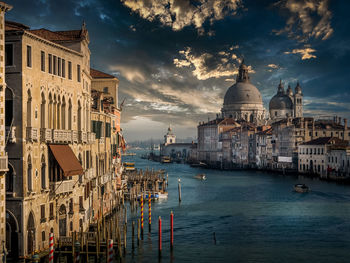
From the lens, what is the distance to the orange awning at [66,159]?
1552 cm

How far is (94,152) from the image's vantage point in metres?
21.6

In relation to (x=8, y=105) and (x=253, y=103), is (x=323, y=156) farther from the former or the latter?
(x=253, y=103)

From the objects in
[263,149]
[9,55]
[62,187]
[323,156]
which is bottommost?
[323,156]

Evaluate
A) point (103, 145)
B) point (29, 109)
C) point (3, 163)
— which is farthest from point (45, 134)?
point (103, 145)

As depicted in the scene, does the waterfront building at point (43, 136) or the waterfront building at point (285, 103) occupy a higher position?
the waterfront building at point (285, 103)

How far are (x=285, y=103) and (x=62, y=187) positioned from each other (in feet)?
342

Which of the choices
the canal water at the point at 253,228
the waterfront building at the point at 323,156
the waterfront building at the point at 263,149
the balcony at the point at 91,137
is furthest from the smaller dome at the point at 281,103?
the balcony at the point at 91,137

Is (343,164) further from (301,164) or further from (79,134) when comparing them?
(79,134)

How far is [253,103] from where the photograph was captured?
403ft

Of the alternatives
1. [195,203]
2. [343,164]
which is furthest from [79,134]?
[343,164]

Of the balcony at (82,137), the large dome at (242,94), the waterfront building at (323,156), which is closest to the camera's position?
the balcony at (82,137)

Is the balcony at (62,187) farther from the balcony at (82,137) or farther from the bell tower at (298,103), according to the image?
the bell tower at (298,103)

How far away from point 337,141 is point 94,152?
45.9 metres

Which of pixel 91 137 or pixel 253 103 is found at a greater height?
pixel 253 103
